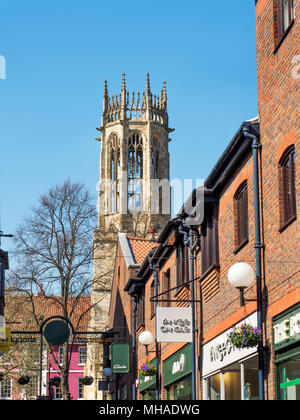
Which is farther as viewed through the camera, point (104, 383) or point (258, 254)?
point (104, 383)

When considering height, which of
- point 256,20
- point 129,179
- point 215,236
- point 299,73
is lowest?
point 215,236

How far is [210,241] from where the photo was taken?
19.0 metres

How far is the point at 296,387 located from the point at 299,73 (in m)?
5.30

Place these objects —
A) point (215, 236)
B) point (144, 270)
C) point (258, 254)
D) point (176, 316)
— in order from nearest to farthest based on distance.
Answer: point (258, 254)
point (215, 236)
point (176, 316)
point (144, 270)

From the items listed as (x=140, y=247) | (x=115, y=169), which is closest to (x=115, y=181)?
(x=115, y=169)

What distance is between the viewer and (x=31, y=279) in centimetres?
4072

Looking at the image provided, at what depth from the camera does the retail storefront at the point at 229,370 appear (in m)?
15.1

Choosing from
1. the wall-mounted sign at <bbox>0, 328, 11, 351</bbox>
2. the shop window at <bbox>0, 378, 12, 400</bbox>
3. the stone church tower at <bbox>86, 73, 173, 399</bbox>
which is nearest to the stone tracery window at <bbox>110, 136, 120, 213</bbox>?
the stone church tower at <bbox>86, 73, 173, 399</bbox>

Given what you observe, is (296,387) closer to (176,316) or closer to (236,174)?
(236,174)

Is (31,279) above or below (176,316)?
above

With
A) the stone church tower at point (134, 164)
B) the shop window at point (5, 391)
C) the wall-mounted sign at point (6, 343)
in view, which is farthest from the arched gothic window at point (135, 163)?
the wall-mounted sign at point (6, 343)

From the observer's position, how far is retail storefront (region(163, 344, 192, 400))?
21.6 meters

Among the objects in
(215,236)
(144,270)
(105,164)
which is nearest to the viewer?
(215,236)

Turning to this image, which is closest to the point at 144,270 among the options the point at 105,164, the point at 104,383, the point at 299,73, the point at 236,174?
the point at 104,383
